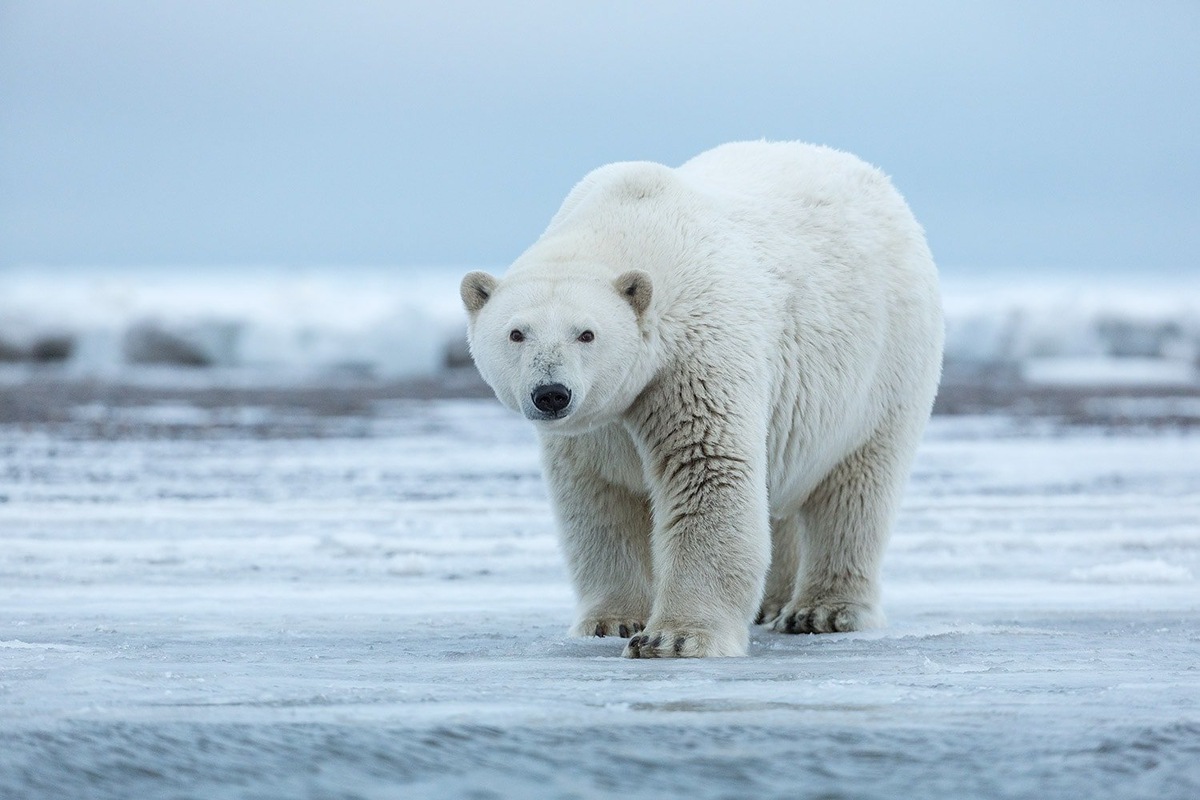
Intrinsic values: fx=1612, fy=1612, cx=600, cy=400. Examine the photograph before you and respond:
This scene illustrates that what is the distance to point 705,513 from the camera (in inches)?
→ 179

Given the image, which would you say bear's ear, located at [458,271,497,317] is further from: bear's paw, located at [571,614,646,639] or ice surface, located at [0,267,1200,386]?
ice surface, located at [0,267,1200,386]

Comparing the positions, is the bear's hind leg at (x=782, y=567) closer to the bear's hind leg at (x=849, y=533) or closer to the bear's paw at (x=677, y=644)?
the bear's hind leg at (x=849, y=533)

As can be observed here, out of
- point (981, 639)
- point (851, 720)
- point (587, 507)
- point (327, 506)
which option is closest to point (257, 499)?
point (327, 506)

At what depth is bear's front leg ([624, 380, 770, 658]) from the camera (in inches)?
175

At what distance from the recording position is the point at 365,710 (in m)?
3.20

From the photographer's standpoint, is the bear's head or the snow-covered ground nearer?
the snow-covered ground

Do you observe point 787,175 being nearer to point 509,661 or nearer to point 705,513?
point 705,513

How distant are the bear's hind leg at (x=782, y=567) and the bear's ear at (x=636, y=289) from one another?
1.55m

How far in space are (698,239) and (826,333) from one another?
581mm

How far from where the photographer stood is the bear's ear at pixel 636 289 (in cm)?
451

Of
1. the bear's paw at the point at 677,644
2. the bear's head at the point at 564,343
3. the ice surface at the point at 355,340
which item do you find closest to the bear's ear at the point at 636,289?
the bear's head at the point at 564,343

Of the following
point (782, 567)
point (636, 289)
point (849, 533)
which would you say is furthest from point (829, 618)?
point (636, 289)

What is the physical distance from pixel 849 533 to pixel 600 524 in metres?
0.98

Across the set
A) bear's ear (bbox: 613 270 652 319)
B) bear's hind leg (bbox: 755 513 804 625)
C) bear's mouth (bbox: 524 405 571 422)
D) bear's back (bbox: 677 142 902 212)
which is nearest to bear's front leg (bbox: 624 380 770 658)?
bear's ear (bbox: 613 270 652 319)
